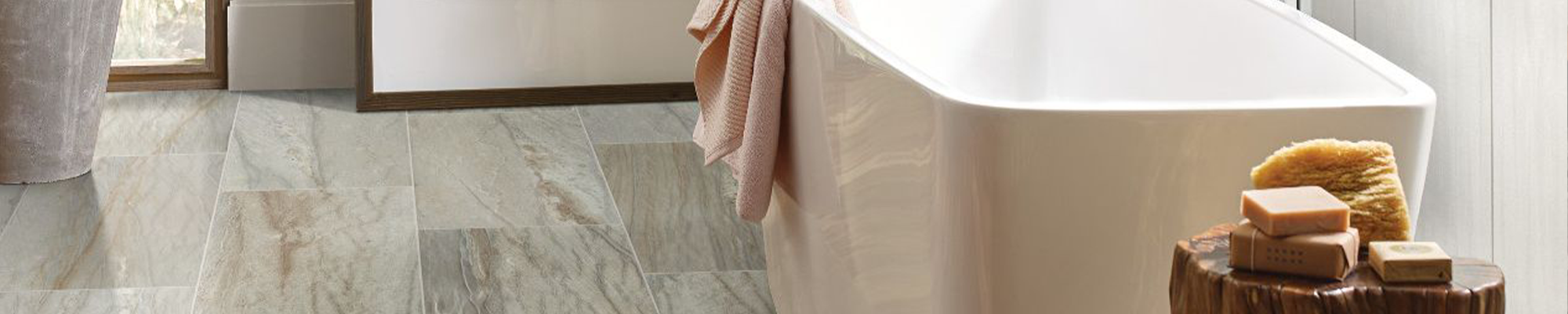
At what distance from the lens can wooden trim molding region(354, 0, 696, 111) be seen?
3896 millimetres

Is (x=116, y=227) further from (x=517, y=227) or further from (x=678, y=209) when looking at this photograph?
(x=678, y=209)

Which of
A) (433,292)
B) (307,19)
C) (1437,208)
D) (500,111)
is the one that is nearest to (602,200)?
(433,292)

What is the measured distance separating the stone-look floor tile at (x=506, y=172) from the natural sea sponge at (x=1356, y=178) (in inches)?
77.4

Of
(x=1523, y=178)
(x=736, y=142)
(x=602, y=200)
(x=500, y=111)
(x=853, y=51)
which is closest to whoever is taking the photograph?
(x=1523, y=178)

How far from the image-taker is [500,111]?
155 inches

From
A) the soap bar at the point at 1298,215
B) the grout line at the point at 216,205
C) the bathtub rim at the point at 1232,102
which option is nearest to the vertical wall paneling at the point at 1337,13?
the bathtub rim at the point at 1232,102

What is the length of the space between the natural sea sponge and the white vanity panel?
9.86ft

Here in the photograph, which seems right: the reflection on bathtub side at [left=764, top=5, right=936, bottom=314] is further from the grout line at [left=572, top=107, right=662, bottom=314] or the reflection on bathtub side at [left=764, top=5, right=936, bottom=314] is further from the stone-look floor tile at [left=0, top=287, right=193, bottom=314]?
the stone-look floor tile at [left=0, top=287, right=193, bottom=314]

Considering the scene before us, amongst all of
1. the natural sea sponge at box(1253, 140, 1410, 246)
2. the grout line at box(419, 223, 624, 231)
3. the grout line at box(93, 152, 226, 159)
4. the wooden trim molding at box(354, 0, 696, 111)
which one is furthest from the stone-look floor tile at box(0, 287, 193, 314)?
the natural sea sponge at box(1253, 140, 1410, 246)

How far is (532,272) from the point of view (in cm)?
269

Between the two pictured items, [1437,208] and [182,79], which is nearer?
[1437,208]

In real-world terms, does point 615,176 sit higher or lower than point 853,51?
lower

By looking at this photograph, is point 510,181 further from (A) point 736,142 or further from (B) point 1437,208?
(B) point 1437,208

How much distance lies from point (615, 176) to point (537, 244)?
19.2 inches
